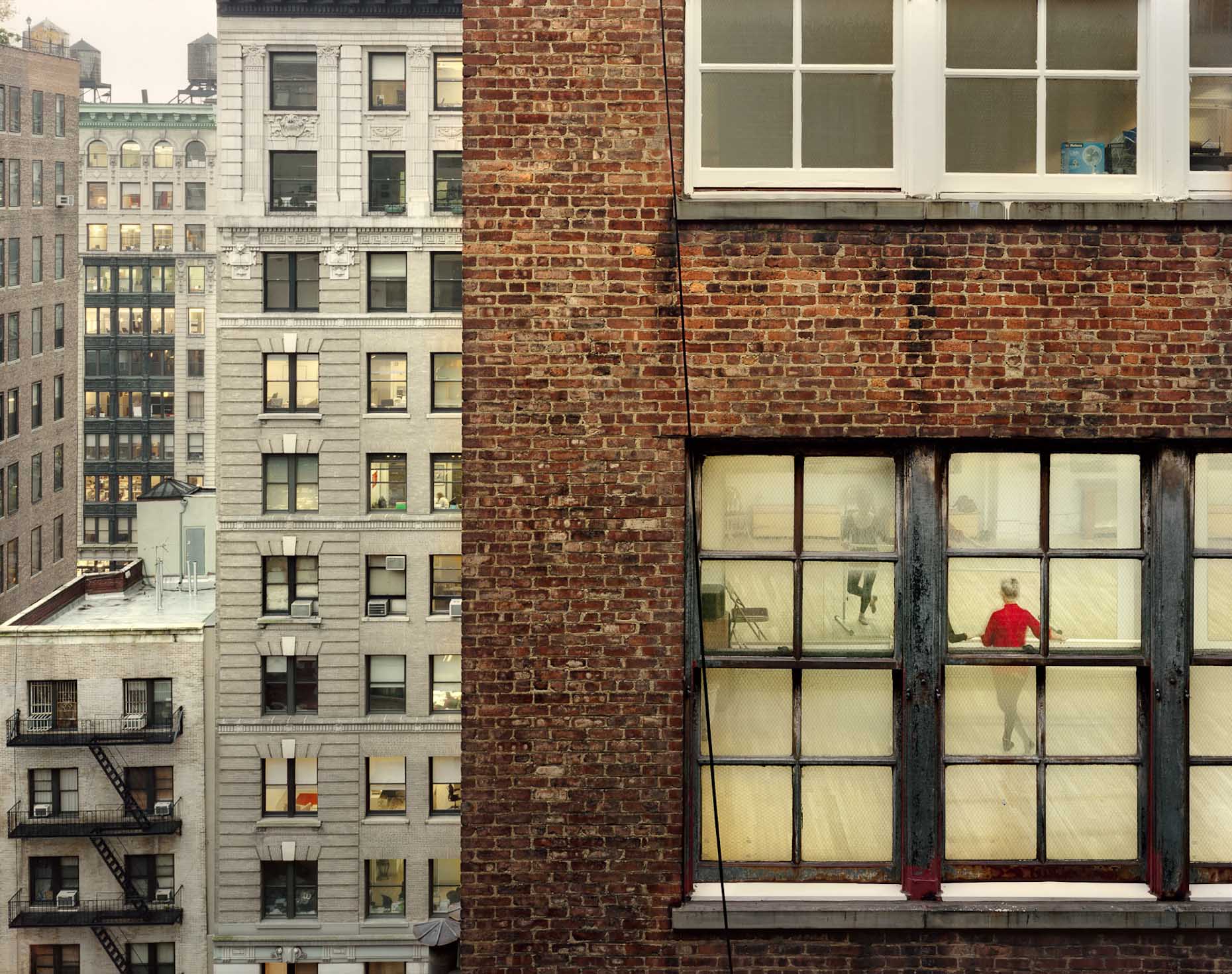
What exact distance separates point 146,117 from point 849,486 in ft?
317

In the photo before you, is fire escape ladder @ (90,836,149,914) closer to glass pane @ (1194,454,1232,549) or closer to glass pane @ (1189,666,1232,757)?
glass pane @ (1189,666,1232,757)

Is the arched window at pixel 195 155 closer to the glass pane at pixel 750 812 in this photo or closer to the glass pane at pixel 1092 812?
the glass pane at pixel 750 812

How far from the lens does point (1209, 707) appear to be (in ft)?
21.6

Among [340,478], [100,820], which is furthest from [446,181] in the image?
Answer: [100,820]

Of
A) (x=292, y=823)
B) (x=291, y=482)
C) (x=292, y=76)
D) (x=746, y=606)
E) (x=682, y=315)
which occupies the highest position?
(x=292, y=76)

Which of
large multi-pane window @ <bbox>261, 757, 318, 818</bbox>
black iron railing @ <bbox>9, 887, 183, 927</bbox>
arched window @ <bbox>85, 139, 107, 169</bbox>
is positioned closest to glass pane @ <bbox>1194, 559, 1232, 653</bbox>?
large multi-pane window @ <bbox>261, 757, 318, 818</bbox>

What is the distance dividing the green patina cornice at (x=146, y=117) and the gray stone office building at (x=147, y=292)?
0.23ft

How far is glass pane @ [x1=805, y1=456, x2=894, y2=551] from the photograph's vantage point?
661cm

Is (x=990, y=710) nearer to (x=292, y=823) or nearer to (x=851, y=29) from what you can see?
(x=851, y=29)

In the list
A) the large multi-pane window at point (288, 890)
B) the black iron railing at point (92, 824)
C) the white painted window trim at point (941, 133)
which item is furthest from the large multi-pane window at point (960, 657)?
the black iron railing at point (92, 824)

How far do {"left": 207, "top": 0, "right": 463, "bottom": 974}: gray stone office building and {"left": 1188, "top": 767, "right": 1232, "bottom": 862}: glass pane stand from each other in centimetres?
3680

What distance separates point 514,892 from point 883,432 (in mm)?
2836

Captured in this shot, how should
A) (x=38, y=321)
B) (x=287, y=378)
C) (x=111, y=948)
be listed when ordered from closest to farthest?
(x=287, y=378) → (x=111, y=948) → (x=38, y=321)

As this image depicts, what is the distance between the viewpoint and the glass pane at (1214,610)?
6.59 m
